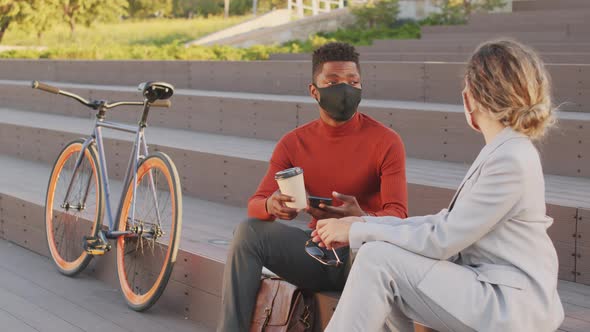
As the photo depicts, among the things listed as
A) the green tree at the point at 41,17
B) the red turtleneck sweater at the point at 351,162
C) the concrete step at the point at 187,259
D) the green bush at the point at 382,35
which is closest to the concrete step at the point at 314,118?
the concrete step at the point at 187,259

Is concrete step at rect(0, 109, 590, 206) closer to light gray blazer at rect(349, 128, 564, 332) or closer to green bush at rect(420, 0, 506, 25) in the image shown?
light gray blazer at rect(349, 128, 564, 332)

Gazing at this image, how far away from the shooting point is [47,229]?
5570 mm

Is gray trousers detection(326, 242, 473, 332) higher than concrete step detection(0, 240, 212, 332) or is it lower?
higher

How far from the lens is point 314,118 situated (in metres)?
6.59

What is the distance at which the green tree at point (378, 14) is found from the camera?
15.9 meters

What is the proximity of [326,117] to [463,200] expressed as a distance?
41.3 inches

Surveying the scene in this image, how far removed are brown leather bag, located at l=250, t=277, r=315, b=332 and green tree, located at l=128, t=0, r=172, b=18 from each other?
4588cm

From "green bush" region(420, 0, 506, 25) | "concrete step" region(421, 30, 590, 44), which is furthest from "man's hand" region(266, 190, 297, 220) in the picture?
"green bush" region(420, 0, 506, 25)

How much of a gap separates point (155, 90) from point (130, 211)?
0.65m

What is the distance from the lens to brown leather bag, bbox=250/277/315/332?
3.37 meters

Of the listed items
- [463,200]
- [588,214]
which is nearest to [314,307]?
[463,200]

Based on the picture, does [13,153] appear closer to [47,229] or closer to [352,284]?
[47,229]

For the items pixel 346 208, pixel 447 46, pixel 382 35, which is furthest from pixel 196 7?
pixel 346 208

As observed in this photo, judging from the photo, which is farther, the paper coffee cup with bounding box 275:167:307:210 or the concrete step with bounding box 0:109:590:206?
the concrete step with bounding box 0:109:590:206
